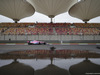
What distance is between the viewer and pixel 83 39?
17891mm

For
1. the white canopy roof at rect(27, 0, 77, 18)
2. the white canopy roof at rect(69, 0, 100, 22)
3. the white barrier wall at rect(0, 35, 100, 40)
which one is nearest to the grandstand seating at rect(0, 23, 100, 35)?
the white barrier wall at rect(0, 35, 100, 40)

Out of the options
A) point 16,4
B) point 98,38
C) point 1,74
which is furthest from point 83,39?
point 16,4

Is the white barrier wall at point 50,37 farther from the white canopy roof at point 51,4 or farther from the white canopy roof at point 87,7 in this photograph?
the white canopy roof at point 51,4

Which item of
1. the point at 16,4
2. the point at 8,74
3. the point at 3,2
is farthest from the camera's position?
the point at 16,4

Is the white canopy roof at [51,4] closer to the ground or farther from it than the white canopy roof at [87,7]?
farther from it

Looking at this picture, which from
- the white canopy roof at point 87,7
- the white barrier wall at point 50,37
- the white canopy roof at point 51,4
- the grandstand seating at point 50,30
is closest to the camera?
the white barrier wall at point 50,37

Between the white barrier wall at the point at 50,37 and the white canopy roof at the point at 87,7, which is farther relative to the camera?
the white canopy roof at the point at 87,7

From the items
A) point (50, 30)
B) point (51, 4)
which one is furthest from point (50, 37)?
point (51, 4)

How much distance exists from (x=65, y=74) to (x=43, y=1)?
23.8m

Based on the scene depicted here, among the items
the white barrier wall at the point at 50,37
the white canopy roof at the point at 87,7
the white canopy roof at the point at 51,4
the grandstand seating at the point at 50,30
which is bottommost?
the white barrier wall at the point at 50,37

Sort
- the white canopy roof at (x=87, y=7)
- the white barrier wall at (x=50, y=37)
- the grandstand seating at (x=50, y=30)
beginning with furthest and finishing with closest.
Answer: the grandstand seating at (x=50, y=30) < the white canopy roof at (x=87, y=7) < the white barrier wall at (x=50, y=37)

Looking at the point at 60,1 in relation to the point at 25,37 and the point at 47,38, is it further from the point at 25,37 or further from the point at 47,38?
the point at 25,37

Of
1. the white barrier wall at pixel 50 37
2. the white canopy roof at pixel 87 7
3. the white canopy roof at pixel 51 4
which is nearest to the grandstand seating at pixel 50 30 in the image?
the white barrier wall at pixel 50 37

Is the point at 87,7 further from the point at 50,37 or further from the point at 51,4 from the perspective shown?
the point at 50,37
